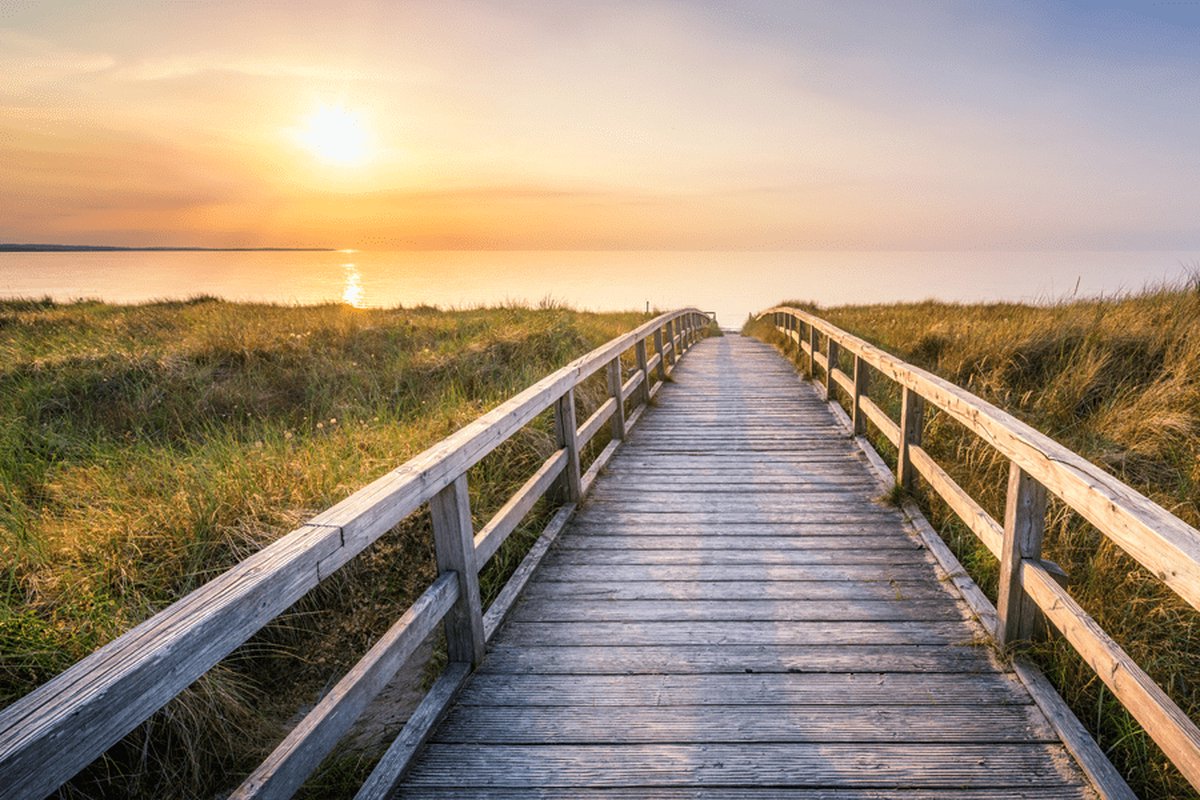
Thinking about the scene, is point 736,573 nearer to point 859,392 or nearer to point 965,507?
point 965,507

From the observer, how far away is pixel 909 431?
4.46 meters

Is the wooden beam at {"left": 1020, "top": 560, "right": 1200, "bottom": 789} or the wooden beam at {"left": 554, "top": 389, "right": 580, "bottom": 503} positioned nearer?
the wooden beam at {"left": 1020, "top": 560, "right": 1200, "bottom": 789}

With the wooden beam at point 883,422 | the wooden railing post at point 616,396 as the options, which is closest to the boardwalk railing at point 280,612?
the wooden railing post at point 616,396

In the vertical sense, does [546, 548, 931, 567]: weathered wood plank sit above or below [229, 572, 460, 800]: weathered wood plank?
below

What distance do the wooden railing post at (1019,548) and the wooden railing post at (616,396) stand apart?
3844 millimetres

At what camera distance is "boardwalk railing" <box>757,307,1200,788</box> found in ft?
5.67

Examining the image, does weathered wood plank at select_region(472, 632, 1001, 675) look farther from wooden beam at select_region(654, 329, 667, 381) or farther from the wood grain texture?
wooden beam at select_region(654, 329, 667, 381)

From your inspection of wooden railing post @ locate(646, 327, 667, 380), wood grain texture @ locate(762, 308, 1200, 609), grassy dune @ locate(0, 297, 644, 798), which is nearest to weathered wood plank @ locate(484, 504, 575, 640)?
grassy dune @ locate(0, 297, 644, 798)

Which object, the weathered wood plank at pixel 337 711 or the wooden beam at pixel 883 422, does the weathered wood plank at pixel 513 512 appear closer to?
the weathered wood plank at pixel 337 711

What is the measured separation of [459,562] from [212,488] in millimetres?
2032

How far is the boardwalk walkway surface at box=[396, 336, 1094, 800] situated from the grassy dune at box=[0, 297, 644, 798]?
81 centimetres

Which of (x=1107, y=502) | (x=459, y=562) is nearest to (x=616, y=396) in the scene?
(x=459, y=562)

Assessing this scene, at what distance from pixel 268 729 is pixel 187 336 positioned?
30.5 ft

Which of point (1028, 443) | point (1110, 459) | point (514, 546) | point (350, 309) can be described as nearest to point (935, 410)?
point (1110, 459)
